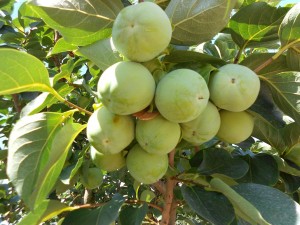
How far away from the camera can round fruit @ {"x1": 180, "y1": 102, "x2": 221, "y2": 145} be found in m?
0.99

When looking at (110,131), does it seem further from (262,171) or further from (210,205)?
(262,171)

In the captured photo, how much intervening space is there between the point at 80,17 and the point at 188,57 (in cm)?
34

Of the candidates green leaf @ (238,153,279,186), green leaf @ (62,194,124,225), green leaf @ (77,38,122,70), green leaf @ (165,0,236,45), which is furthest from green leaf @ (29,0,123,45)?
green leaf @ (238,153,279,186)

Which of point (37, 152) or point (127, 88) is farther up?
point (127, 88)

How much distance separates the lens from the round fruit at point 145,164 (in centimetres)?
104

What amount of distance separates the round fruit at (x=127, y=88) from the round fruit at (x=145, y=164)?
0.58ft

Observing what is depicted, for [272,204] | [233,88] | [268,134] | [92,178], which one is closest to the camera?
[233,88]

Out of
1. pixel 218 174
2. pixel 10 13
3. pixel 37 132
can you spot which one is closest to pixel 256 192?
pixel 218 174

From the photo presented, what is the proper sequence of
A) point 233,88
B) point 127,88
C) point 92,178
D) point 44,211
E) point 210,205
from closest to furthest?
point 127,88 → point 233,88 → point 210,205 → point 44,211 → point 92,178

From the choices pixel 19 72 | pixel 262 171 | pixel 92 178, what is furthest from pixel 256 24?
pixel 92 178

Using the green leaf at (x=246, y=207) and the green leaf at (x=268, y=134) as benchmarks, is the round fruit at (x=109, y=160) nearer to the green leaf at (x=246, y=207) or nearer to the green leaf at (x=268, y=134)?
the green leaf at (x=246, y=207)

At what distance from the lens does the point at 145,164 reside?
1.04m

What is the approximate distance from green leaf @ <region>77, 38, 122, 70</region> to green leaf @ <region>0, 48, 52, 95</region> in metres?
0.14

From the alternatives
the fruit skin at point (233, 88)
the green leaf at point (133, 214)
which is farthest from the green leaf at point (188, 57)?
the green leaf at point (133, 214)
